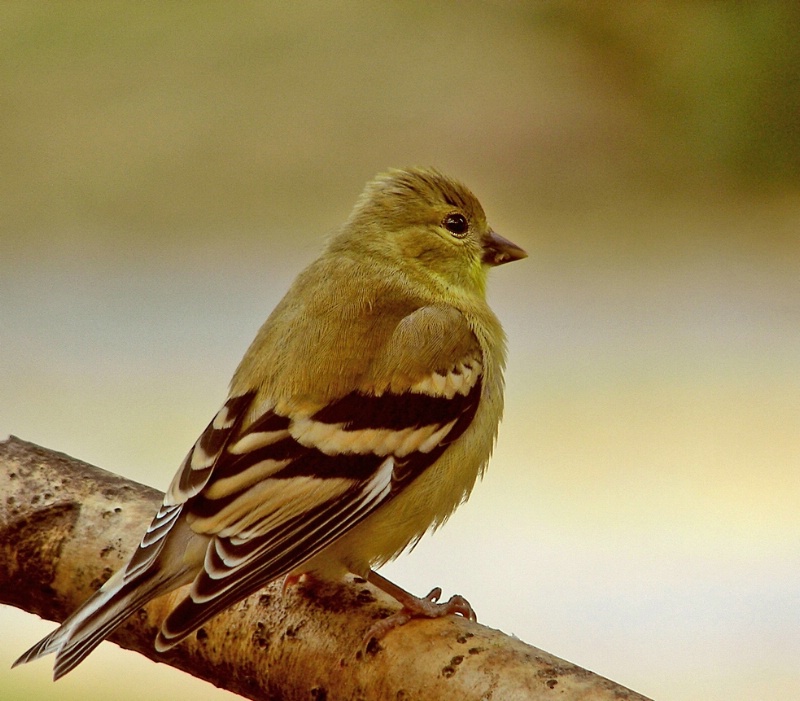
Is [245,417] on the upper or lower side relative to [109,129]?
lower

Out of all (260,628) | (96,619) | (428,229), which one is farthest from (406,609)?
(428,229)

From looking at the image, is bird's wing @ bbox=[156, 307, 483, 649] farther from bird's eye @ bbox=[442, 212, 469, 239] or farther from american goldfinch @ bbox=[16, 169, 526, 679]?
bird's eye @ bbox=[442, 212, 469, 239]

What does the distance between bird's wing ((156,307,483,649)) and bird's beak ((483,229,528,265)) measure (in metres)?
0.42

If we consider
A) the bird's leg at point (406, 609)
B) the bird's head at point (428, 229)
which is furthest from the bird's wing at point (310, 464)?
the bird's head at point (428, 229)

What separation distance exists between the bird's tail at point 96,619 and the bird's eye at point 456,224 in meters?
Result: 1.01

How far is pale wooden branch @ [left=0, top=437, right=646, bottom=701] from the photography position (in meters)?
1.54

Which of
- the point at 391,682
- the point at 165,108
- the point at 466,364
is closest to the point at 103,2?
the point at 165,108

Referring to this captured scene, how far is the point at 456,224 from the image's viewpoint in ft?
7.64

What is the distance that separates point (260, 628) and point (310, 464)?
0.26 meters

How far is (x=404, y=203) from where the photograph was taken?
7.62ft

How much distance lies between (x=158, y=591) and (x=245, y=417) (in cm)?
33

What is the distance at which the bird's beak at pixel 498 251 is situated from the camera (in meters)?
2.33

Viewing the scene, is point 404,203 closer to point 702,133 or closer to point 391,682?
point 391,682

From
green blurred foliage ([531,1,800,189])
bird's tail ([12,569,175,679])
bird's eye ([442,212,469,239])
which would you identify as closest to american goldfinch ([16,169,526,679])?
bird's tail ([12,569,175,679])
